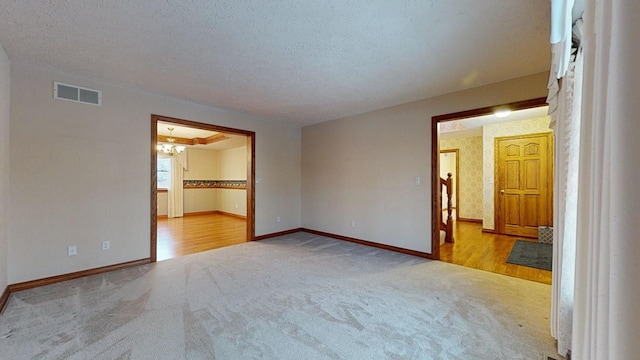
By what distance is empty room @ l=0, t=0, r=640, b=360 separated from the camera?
65 centimetres

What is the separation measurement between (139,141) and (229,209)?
4.94 meters

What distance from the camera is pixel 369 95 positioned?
3613 mm

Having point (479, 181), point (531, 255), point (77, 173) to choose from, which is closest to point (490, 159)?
point (479, 181)

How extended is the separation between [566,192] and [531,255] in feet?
9.88

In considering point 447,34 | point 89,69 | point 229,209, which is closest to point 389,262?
point 447,34

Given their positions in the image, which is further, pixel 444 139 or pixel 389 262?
pixel 444 139

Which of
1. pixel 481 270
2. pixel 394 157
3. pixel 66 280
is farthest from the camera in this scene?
pixel 394 157

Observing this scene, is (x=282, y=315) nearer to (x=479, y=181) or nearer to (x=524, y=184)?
(x=524, y=184)

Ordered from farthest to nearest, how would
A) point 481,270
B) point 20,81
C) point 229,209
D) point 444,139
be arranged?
point 229,209, point 444,139, point 481,270, point 20,81

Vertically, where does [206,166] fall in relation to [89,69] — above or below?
below

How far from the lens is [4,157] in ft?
8.11

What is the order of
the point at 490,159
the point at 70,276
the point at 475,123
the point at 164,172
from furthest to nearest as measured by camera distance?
the point at 164,172, the point at 490,159, the point at 475,123, the point at 70,276

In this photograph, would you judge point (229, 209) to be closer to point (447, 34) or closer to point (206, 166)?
point (206, 166)

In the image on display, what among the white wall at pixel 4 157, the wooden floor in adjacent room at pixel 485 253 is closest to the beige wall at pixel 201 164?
the white wall at pixel 4 157
